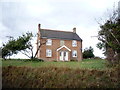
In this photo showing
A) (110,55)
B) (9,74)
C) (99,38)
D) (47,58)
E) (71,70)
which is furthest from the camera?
(47,58)

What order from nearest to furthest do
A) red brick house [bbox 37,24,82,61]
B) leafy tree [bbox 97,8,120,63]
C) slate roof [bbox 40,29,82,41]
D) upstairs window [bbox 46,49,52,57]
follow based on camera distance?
leafy tree [bbox 97,8,120,63] < red brick house [bbox 37,24,82,61] < upstairs window [bbox 46,49,52,57] < slate roof [bbox 40,29,82,41]

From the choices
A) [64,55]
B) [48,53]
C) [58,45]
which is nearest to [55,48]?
[58,45]

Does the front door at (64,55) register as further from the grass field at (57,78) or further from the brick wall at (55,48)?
the grass field at (57,78)

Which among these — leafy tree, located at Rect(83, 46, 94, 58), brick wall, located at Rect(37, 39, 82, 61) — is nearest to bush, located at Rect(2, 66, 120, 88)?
brick wall, located at Rect(37, 39, 82, 61)

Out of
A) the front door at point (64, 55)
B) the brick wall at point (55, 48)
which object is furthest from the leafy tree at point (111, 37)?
the brick wall at point (55, 48)

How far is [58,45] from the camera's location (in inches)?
980

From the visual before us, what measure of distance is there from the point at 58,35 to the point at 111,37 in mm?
13849

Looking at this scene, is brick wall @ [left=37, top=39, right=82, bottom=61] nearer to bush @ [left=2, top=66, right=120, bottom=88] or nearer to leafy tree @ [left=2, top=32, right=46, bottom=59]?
leafy tree @ [left=2, top=32, right=46, bottom=59]

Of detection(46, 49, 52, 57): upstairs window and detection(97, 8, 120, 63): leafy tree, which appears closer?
detection(97, 8, 120, 63): leafy tree

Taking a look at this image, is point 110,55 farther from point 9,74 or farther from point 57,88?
point 9,74

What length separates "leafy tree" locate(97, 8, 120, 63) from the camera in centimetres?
1102

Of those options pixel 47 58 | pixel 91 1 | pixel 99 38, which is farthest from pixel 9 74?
pixel 47 58

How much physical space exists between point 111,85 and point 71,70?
203cm

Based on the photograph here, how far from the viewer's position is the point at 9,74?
7.78 m
